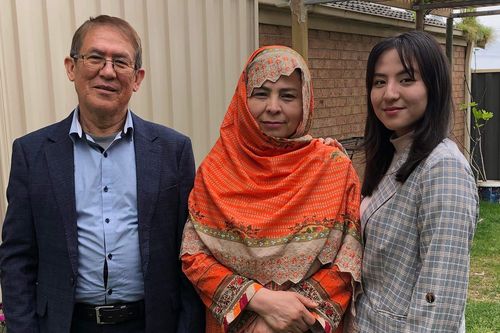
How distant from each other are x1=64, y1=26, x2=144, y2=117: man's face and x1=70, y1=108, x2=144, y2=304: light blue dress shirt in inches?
4.9

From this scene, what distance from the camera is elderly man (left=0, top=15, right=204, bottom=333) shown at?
71.9 inches

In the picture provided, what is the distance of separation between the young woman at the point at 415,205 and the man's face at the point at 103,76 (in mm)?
869

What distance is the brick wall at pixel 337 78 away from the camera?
566 cm

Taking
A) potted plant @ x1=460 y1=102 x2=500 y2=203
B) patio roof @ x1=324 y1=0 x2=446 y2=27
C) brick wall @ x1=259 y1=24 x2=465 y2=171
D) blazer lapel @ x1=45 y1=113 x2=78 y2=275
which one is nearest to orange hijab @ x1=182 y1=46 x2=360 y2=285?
blazer lapel @ x1=45 y1=113 x2=78 y2=275

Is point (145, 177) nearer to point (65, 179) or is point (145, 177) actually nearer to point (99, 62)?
point (65, 179)

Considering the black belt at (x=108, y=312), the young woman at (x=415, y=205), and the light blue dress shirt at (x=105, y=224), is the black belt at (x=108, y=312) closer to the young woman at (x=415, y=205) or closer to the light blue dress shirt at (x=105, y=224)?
the light blue dress shirt at (x=105, y=224)

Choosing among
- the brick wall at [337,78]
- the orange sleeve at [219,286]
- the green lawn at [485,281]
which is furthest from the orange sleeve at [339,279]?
the brick wall at [337,78]

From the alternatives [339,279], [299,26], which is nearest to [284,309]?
[339,279]

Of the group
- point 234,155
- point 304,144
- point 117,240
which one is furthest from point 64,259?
point 304,144

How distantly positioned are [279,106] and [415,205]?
2.01 feet

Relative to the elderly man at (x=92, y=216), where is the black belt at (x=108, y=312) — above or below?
below

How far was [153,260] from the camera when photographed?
1890 mm

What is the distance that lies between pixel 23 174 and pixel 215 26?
2231mm

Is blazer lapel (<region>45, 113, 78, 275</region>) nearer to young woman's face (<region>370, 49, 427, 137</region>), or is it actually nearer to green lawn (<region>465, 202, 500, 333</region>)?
young woman's face (<region>370, 49, 427, 137</region>)
